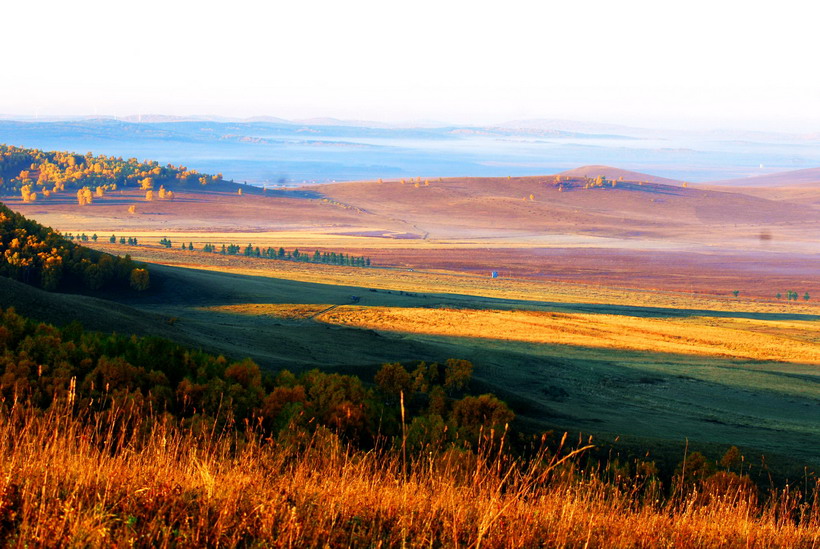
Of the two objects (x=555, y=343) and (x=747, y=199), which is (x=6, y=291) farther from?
(x=747, y=199)

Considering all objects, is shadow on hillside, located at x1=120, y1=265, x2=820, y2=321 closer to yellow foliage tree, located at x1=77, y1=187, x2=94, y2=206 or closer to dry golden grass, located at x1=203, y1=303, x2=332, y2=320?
dry golden grass, located at x1=203, y1=303, x2=332, y2=320

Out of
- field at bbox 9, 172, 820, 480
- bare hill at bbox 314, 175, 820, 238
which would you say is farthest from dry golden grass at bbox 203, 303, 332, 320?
bare hill at bbox 314, 175, 820, 238

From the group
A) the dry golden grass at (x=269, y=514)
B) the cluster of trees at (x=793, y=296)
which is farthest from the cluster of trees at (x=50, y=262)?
the cluster of trees at (x=793, y=296)

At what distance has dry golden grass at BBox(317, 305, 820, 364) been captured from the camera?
136 ft

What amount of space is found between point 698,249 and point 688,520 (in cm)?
12917

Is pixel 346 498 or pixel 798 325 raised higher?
pixel 346 498

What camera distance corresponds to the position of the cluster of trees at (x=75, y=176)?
527 ft

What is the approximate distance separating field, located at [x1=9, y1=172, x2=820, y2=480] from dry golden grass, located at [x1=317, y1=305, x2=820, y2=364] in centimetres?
25

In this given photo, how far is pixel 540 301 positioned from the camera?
Result: 63.3 metres

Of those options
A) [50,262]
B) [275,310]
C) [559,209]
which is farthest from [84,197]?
[50,262]

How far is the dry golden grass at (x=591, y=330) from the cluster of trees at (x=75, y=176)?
12558 centimetres

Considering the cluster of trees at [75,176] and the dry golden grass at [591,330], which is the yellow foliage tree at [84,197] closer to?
the cluster of trees at [75,176]

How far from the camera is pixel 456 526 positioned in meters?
6.52

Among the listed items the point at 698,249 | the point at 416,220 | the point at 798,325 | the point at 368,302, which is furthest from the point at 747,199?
the point at 368,302
